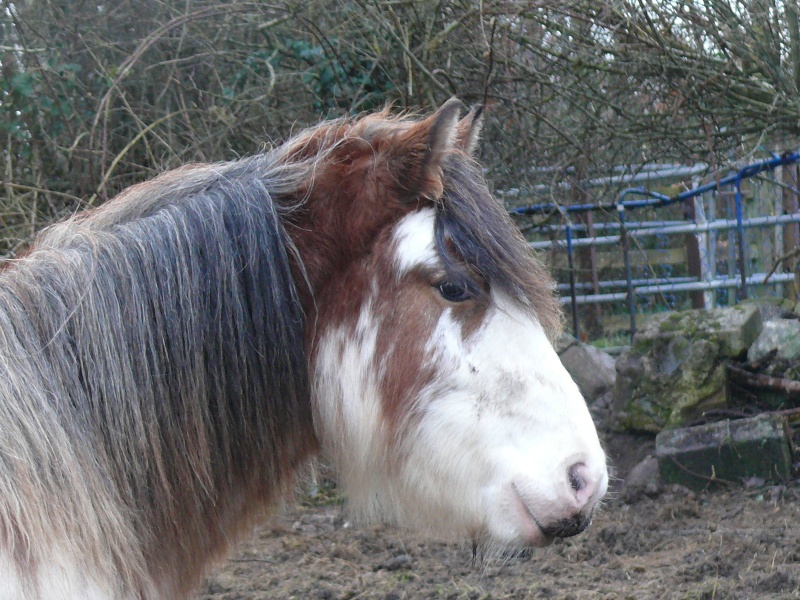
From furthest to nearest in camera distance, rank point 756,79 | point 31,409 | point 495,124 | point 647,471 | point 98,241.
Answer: point 495,124
point 756,79
point 647,471
point 98,241
point 31,409

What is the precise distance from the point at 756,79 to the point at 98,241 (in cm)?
504

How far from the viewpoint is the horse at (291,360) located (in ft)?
5.83

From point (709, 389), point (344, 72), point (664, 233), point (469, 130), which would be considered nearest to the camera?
point (469, 130)

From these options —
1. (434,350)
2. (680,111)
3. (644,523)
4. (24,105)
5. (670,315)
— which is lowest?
(644,523)

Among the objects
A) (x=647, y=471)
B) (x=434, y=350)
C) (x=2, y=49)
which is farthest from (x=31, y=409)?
(x=647, y=471)

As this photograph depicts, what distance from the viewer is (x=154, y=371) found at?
184 cm

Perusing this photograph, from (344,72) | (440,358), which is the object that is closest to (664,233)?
(344,72)

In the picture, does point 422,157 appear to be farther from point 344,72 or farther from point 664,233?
point 664,233

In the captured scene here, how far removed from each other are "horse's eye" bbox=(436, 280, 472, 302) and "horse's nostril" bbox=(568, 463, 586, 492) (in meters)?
0.48

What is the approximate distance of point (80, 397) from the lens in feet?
5.77

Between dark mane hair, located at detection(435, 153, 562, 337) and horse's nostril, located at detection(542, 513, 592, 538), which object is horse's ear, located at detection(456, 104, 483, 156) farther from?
horse's nostril, located at detection(542, 513, 592, 538)

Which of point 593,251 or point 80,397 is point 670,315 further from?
point 80,397

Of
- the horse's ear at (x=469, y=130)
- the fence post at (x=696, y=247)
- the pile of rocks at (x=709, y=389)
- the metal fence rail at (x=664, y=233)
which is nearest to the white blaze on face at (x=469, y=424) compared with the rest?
the horse's ear at (x=469, y=130)

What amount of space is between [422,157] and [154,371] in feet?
2.76
